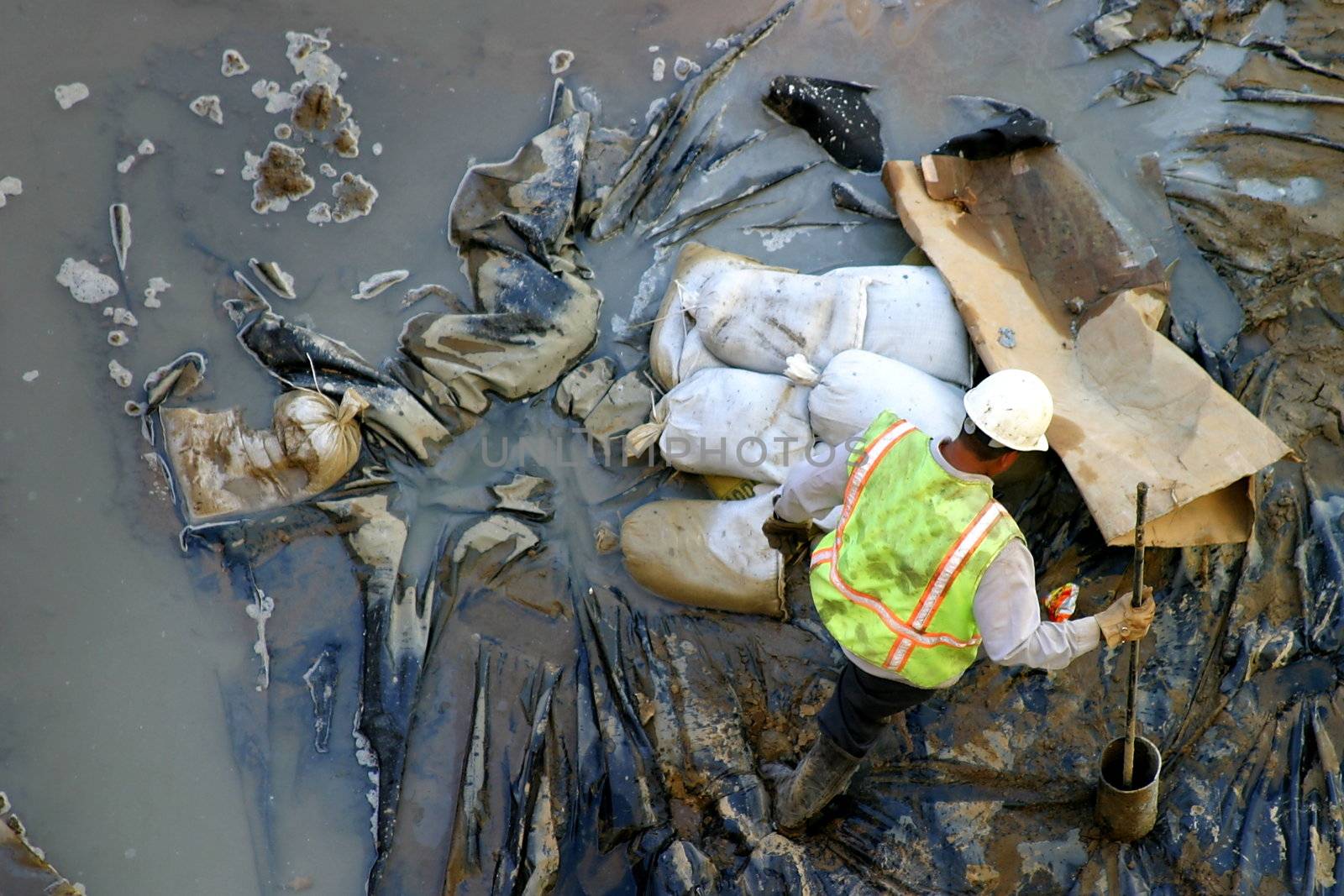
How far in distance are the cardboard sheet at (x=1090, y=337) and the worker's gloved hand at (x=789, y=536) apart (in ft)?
2.23

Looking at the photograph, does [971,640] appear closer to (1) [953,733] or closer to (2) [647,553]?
(1) [953,733]

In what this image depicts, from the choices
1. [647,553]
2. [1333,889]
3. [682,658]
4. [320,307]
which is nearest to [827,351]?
[647,553]

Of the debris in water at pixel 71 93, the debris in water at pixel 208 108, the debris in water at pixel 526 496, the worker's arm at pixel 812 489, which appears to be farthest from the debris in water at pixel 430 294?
the worker's arm at pixel 812 489

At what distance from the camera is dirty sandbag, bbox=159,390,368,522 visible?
2.96 meters

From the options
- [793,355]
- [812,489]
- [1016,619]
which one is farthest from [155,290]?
[1016,619]

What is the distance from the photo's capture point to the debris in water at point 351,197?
325 cm

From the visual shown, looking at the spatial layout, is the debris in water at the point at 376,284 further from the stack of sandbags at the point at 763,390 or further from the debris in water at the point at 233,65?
the stack of sandbags at the point at 763,390

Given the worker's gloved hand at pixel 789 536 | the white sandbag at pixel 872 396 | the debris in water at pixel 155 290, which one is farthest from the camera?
the debris in water at pixel 155 290

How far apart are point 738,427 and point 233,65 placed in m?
2.04

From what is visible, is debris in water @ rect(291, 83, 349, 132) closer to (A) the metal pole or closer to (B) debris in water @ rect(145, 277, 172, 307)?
(B) debris in water @ rect(145, 277, 172, 307)

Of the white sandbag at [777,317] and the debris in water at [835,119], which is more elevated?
the debris in water at [835,119]

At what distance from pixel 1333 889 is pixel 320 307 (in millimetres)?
3145

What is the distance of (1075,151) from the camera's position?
10.3 ft

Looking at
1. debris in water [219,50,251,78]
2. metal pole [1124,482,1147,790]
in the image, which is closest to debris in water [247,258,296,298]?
debris in water [219,50,251,78]
